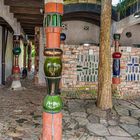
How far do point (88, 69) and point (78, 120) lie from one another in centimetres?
379

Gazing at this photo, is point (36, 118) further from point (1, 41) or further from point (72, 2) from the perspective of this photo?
point (1, 41)

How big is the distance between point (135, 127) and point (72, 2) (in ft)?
18.1

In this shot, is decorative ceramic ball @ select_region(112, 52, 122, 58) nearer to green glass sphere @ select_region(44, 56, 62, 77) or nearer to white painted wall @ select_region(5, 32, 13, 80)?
green glass sphere @ select_region(44, 56, 62, 77)

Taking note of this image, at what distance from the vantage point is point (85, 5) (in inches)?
371

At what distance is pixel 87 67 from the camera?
30.7ft

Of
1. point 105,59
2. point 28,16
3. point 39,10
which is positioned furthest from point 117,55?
point 28,16

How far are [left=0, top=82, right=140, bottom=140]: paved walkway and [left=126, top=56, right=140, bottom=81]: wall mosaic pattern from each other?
1.97 m

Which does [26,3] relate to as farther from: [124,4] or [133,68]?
[133,68]

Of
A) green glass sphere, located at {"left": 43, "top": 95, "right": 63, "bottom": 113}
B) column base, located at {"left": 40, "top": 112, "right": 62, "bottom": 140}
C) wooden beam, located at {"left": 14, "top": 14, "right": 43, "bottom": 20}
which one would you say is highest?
wooden beam, located at {"left": 14, "top": 14, "right": 43, "bottom": 20}

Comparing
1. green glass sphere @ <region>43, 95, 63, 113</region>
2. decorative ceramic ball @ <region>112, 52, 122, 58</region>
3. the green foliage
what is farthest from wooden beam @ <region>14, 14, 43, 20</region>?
green glass sphere @ <region>43, 95, 63, 113</region>

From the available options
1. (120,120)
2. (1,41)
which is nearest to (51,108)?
(120,120)

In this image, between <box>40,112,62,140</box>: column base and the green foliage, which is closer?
<box>40,112,62,140</box>: column base

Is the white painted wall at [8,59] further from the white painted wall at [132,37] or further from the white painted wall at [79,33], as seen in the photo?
the white painted wall at [132,37]

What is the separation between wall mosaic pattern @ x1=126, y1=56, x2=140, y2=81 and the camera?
9508mm
